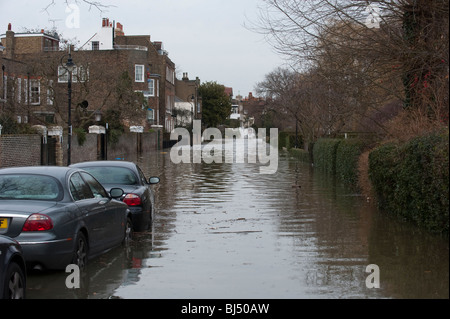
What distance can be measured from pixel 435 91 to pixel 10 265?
37.5 feet

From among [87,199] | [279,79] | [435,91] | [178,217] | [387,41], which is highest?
A: [279,79]

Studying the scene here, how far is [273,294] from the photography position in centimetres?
674

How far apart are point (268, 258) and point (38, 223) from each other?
3451 millimetres

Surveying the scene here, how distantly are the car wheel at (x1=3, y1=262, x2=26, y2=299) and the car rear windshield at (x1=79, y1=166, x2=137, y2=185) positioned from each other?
19.9ft

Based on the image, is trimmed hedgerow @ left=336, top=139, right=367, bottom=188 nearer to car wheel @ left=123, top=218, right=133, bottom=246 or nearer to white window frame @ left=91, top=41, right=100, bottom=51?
car wheel @ left=123, top=218, right=133, bottom=246

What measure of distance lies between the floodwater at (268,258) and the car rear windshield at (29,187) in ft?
3.45

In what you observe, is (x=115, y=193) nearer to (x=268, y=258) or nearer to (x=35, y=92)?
(x=268, y=258)

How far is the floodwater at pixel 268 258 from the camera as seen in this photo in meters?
6.99

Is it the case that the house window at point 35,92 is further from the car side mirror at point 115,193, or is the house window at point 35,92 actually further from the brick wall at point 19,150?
the car side mirror at point 115,193

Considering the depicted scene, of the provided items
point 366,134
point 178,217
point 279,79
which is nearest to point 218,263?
point 178,217

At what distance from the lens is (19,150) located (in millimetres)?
24641

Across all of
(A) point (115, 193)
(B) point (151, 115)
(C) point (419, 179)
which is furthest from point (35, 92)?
(C) point (419, 179)

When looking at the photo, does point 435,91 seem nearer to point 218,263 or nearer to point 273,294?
point 218,263

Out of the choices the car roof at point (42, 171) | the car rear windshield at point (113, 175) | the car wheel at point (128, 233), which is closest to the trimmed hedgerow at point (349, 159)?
the car rear windshield at point (113, 175)
